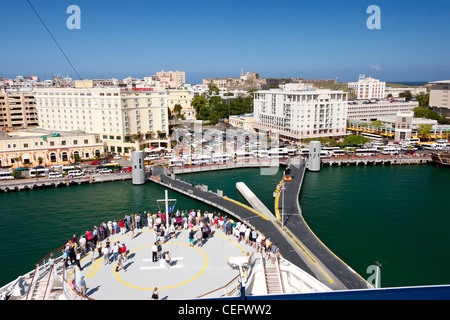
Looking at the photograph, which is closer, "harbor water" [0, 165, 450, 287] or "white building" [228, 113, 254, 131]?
"harbor water" [0, 165, 450, 287]

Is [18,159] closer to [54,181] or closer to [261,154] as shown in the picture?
[54,181]

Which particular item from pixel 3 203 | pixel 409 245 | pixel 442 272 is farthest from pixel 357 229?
pixel 3 203

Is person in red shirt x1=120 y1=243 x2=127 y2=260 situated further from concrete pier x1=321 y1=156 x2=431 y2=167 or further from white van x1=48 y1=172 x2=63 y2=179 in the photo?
concrete pier x1=321 y1=156 x2=431 y2=167

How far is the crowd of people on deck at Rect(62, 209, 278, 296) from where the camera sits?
15.4 m

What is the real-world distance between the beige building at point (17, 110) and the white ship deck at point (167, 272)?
232 feet

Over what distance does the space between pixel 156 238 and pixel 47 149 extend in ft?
126

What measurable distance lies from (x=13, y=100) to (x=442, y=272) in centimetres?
8278

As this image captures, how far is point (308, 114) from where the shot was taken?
62906 millimetres

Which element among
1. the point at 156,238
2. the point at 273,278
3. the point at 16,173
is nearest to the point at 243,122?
the point at 16,173

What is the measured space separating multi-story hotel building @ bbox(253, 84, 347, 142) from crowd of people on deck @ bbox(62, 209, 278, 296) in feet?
152

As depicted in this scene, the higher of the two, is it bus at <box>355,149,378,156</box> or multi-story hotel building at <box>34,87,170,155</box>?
multi-story hotel building at <box>34,87,170,155</box>

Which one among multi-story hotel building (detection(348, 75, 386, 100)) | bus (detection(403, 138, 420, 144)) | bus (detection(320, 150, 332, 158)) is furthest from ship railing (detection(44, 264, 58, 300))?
multi-story hotel building (detection(348, 75, 386, 100))

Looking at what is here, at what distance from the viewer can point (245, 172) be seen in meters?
45.9
